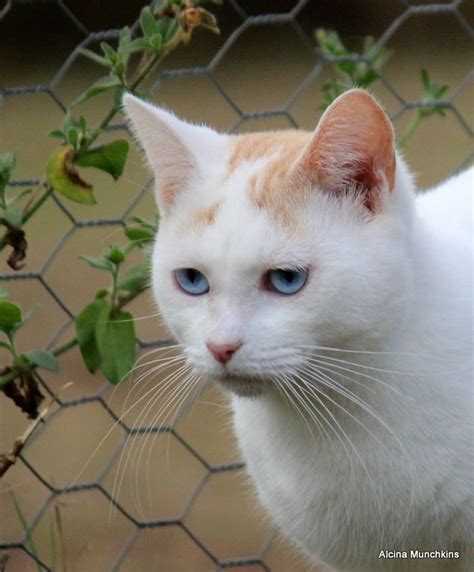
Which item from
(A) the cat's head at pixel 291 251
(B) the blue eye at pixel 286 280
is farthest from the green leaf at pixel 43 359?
(B) the blue eye at pixel 286 280

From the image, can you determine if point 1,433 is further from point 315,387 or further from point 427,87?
point 315,387

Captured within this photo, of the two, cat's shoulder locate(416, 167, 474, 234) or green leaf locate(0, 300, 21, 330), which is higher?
cat's shoulder locate(416, 167, 474, 234)

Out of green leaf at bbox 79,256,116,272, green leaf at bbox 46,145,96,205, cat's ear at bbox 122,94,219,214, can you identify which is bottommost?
green leaf at bbox 79,256,116,272

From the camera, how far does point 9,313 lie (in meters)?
1.00

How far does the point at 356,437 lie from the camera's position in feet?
2.86

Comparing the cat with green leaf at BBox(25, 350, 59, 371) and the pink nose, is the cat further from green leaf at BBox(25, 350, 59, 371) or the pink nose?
green leaf at BBox(25, 350, 59, 371)

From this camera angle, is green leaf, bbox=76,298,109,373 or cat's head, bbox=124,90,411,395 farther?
green leaf, bbox=76,298,109,373

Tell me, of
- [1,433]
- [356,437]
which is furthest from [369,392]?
[1,433]

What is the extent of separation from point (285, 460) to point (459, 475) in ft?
0.49

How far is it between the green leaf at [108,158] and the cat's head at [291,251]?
0.63ft

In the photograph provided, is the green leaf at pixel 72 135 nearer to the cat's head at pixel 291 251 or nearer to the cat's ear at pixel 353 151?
the cat's head at pixel 291 251

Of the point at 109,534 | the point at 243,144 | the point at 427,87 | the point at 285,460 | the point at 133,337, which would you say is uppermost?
the point at 427,87

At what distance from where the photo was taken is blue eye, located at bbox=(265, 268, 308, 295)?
780 mm

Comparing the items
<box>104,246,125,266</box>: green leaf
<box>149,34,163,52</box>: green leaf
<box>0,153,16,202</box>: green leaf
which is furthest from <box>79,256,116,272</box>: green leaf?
<box>149,34,163,52</box>: green leaf
